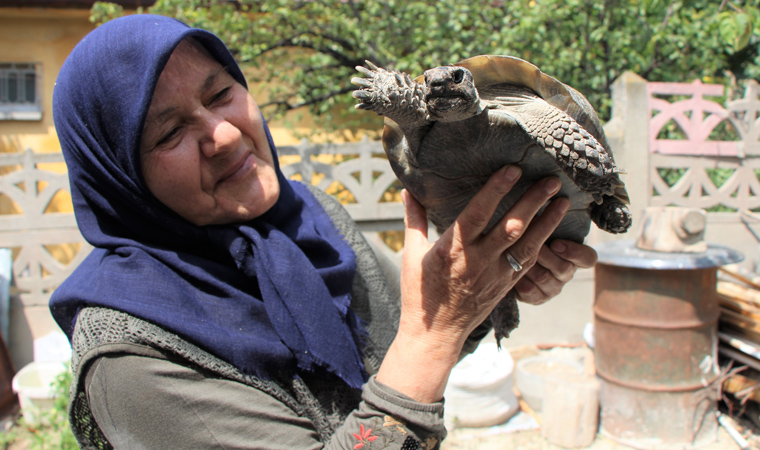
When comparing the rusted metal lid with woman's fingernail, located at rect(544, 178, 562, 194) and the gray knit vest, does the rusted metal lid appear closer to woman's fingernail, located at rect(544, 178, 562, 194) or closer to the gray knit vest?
the gray knit vest

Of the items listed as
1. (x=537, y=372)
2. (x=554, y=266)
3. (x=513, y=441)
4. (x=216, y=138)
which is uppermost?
(x=216, y=138)

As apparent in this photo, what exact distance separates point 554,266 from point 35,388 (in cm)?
430

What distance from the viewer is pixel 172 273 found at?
1.38 metres

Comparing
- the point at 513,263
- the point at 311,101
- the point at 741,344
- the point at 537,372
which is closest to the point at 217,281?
the point at 513,263

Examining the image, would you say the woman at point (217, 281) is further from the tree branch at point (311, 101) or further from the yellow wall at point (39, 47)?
the yellow wall at point (39, 47)

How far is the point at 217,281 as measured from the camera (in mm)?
1426

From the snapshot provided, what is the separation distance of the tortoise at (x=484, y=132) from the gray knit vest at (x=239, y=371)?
19.1 inches

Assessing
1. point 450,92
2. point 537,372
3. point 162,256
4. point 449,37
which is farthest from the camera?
point 449,37

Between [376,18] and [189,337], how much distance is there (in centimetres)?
556

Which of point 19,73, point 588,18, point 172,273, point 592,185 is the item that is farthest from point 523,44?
point 19,73

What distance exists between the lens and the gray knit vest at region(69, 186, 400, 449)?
117 centimetres

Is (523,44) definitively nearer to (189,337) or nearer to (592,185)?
(592,185)

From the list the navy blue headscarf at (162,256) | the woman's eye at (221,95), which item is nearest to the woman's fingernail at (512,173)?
the navy blue headscarf at (162,256)

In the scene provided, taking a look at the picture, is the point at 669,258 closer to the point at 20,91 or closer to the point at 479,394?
the point at 479,394
